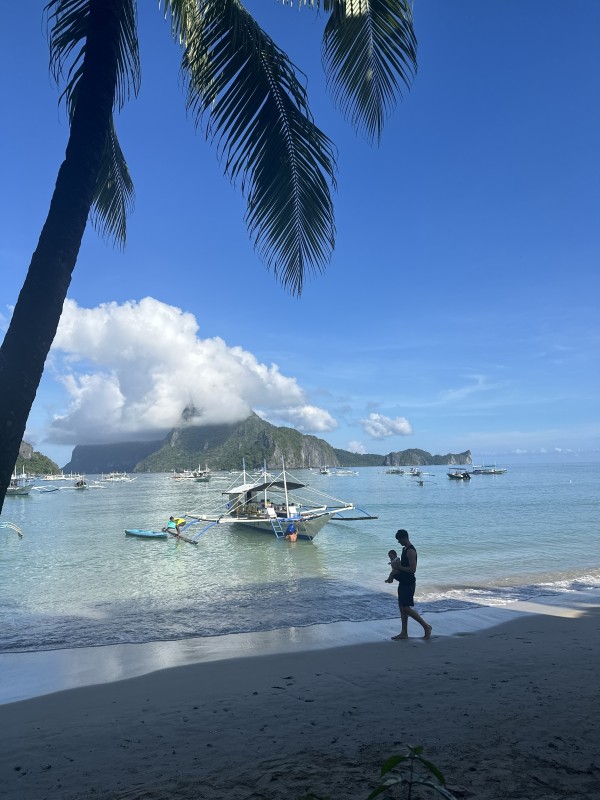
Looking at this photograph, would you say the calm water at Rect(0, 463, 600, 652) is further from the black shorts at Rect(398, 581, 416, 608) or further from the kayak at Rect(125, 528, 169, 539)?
the black shorts at Rect(398, 581, 416, 608)

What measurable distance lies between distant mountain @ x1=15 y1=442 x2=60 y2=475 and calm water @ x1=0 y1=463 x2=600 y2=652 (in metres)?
144

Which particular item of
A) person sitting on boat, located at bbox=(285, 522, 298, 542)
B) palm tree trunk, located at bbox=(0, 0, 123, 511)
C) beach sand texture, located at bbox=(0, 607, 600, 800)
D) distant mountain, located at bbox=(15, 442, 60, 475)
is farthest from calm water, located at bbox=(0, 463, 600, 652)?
distant mountain, located at bbox=(15, 442, 60, 475)

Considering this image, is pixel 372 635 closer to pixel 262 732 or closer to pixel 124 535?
pixel 262 732

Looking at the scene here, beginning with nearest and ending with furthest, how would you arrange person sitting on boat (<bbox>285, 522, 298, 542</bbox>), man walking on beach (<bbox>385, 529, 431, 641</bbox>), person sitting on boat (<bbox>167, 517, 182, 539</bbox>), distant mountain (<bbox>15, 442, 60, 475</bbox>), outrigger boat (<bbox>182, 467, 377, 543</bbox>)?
man walking on beach (<bbox>385, 529, 431, 641</bbox>) → person sitting on boat (<bbox>285, 522, 298, 542</bbox>) → outrigger boat (<bbox>182, 467, 377, 543</bbox>) → person sitting on boat (<bbox>167, 517, 182, 539</bbox>) → distant mountain (<bbox>15, 442, 60, 475</bbox>)

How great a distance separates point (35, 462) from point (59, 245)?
192 meters

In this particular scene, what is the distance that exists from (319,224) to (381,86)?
1.28 metres

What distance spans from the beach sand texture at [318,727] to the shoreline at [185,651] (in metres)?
0.75

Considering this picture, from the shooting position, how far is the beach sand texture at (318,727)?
399cm

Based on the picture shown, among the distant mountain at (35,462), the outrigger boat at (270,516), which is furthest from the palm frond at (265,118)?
the distant mountain at (35,462)

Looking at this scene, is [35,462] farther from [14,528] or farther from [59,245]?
[59,245]

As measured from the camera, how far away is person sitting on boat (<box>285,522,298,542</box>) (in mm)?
28594

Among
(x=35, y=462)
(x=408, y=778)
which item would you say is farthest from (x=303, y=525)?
(x=35, y=462)

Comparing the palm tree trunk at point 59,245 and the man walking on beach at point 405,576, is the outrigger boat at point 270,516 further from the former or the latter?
the palm tree trunk at point 59,245

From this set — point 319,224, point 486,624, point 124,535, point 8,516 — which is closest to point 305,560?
point 486,624
